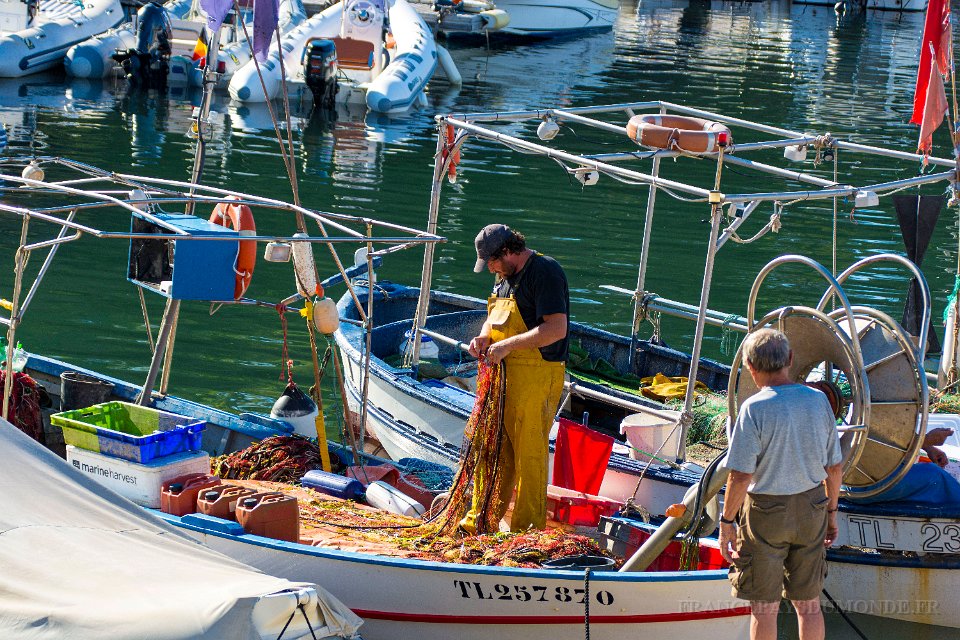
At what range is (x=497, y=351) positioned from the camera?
7172mm

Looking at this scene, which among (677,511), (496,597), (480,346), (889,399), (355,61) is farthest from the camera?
(355,61)

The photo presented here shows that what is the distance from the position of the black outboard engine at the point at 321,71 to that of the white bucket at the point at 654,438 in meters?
20.5

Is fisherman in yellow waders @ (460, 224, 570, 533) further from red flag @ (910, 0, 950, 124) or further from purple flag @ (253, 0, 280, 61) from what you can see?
red flag @ (910, 0, 950, 124)

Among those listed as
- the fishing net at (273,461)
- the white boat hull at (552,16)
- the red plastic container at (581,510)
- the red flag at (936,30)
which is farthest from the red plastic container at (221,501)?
the white boat hull at (552,16)

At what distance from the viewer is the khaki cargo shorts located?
584 centimetres

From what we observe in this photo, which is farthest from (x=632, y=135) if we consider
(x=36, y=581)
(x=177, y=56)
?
(x=177, y=56)

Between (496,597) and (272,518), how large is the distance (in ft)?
4.80

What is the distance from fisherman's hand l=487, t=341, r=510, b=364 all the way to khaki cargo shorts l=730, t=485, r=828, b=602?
1795mm

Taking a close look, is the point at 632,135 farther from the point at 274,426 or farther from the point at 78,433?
the point at 78,433

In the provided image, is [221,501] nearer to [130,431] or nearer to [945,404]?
[130,431]

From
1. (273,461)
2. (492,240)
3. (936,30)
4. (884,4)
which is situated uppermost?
(884,4)

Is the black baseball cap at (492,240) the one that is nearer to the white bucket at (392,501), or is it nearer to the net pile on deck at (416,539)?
the net pile on deck at (416,539)

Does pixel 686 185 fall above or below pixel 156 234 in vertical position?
above

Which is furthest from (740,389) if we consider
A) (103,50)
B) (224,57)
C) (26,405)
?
(103,50)
